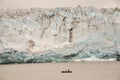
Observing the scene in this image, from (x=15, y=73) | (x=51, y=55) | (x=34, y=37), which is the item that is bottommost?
(x=15, y=73)

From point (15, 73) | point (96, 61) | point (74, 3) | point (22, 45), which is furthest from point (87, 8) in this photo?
point (15, 73)

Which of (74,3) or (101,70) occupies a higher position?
(74,3)

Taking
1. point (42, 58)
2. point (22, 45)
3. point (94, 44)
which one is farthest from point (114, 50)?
point (22, 45)

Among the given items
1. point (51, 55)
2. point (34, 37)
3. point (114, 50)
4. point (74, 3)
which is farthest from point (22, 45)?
point (114, 50)

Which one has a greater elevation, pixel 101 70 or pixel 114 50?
pixel 114 50

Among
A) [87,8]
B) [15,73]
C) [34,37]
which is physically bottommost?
[15,73]

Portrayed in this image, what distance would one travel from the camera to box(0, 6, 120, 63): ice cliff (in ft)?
9.08

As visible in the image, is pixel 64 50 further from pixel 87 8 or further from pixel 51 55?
pixel 87 8

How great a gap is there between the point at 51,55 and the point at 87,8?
629mm

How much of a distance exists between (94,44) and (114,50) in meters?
0.21

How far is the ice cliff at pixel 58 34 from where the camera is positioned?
109 inches

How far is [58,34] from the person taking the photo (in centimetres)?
282

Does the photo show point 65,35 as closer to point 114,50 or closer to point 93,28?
point 93,28

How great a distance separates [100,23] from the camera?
2832mm
